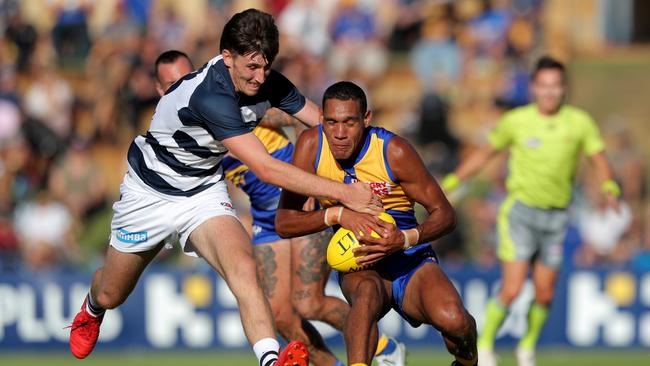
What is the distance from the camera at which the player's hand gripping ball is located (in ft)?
24.0

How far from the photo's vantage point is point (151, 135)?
771cm

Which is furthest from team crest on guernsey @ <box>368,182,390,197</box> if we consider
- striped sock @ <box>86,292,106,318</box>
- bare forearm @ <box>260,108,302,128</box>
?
striped sock @ <box>86,292,106,318</box>

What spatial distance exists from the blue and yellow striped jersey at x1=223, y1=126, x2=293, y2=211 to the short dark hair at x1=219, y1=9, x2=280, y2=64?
1783 mm

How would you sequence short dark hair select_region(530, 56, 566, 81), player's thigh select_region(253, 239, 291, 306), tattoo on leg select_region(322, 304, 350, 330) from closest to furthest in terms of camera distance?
tattoo on leg select_region(322, 304, 350, 330) < player's thigh select_region(253, 239, 291, 306) < short dark hair select_region(530, 56, 566, 81)

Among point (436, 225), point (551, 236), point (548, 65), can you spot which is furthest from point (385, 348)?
point (548, 65)

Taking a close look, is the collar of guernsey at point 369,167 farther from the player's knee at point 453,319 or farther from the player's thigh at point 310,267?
the player's thigh at point 310,267

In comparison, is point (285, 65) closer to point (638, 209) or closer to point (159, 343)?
point (159, 343)

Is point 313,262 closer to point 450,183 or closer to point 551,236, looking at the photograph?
point 450,183

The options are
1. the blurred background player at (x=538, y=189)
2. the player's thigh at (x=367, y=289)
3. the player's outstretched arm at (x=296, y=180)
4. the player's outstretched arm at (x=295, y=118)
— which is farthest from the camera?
the blurred background player at (x=538, y=189)

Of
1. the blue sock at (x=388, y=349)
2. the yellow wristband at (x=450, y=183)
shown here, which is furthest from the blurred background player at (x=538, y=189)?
the blue sock at (x=388, y=349)

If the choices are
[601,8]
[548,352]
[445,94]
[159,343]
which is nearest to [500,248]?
[548,352]

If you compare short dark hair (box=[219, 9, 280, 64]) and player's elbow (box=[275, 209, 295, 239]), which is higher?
short dark hair (box=[219, 9, 280, 64])

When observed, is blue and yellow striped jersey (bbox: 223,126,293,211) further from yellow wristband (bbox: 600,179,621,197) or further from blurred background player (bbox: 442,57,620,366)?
yellow wristband (bbox: 600,179,621,197)

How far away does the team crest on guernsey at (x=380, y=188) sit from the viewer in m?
7.49
